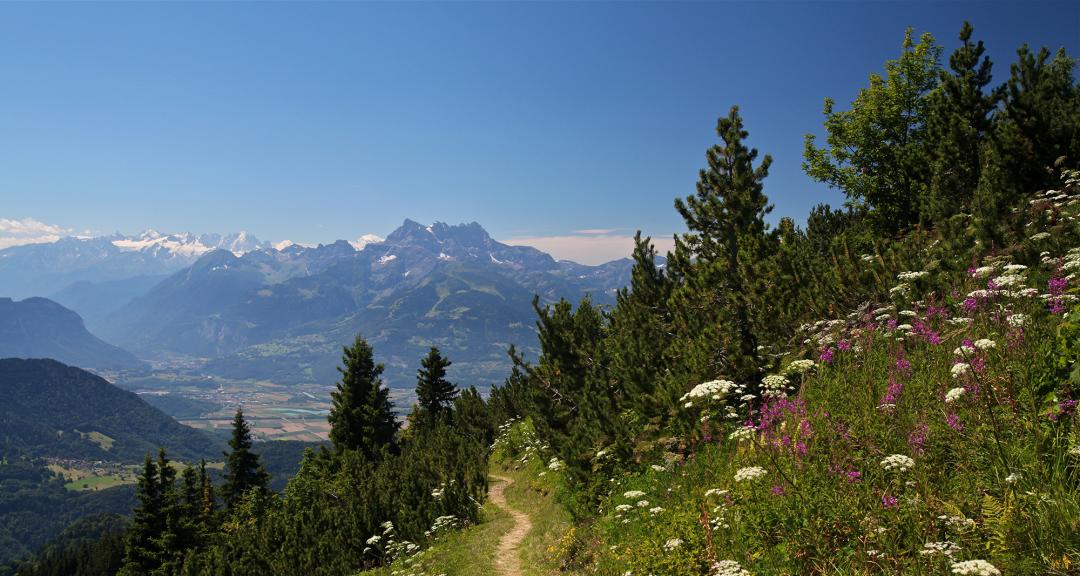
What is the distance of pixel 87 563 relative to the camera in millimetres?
87562

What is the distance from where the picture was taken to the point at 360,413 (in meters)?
38.2

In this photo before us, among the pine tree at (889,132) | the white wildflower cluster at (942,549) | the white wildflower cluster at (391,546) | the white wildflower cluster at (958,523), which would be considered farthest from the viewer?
the pine tree at (889,132)

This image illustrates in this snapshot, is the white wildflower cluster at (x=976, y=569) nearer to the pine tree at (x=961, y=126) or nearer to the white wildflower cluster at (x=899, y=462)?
the white wildflower cluster at (x=899, y=462)

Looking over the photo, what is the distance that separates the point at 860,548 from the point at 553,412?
15.8 metres

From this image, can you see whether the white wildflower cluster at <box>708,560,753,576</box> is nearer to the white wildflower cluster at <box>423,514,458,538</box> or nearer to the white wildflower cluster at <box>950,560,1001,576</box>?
the white wildflower cluster at <box>950,560,1001,576</box>

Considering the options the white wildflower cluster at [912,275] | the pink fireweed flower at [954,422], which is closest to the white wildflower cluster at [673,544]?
the pink fireweed flower at [954,422]

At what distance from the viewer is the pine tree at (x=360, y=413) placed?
124 ft

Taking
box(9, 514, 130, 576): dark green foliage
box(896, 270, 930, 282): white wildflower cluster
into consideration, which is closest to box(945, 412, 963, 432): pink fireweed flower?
box(896, 270, 930, 282): white wildflower cluster

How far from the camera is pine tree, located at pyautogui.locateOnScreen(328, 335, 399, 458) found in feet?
124

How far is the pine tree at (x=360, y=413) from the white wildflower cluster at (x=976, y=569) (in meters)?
37.0

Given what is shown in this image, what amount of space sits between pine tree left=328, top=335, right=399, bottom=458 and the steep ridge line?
56.2ft

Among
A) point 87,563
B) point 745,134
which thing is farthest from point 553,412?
point 87,563

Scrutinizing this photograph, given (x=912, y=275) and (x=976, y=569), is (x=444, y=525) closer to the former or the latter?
(x=912, y=275)

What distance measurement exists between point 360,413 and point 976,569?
38970mm
